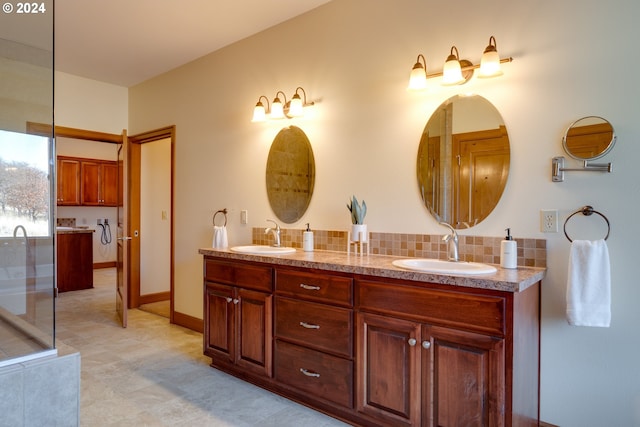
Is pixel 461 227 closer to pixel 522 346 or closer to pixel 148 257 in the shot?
pixel 522 346

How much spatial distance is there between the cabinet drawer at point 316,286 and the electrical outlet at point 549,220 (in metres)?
1.03

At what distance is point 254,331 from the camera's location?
2.65 meters

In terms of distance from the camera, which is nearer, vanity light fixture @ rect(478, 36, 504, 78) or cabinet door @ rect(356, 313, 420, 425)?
cabinet door @ rect(356, 313, 420, 425)

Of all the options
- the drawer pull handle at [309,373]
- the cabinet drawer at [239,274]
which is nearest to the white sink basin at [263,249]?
the cabinet drawer at [239,274]

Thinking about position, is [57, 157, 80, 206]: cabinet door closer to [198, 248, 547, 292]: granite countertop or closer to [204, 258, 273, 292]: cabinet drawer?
[204, 258, 273, 292]: cabinet drawer

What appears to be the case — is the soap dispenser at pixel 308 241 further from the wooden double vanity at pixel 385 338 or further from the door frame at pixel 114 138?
the door frame at pixel 114 138

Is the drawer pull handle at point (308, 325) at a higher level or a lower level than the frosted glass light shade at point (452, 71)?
lower

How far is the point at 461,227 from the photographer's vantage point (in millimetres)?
2324

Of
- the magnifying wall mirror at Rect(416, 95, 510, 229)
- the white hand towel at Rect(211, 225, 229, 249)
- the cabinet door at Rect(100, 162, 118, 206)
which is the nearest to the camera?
the magnifying wall mirror at Rect(416, 95, 510, 229)

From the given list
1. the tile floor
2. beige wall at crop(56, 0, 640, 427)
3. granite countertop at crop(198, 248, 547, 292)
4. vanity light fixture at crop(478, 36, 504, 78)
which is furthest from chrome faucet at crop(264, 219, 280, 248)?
vanity light fixture at crop(478, 36, 504, 78)

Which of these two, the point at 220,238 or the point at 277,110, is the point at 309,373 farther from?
the point at 277,110

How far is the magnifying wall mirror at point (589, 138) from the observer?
1887mm

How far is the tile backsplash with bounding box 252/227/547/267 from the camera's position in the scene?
2.09m

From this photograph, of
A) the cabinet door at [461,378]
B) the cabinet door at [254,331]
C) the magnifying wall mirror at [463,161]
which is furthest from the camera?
the cabinet door at [254,331]
